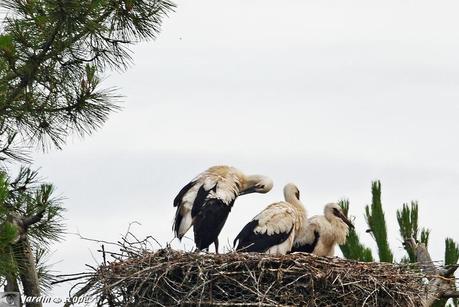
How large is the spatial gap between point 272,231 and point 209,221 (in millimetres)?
644

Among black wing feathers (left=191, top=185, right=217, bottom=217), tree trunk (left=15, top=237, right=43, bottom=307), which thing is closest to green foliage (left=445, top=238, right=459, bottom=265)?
black wing feathers (left=191, top=185, right=217, bottom=217)

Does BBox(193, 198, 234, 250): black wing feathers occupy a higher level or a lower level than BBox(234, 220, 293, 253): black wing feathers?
higher

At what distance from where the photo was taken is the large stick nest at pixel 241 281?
1161 cm

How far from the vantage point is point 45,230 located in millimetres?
12883

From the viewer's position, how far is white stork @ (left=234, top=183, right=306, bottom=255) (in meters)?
13.5

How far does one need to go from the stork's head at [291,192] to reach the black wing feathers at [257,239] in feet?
2.21

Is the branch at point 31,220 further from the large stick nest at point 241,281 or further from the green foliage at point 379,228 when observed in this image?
the green foliage at point 379,228

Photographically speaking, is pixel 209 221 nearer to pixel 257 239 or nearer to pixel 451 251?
pixel 257 239

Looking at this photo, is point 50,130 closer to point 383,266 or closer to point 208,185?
point 208,185

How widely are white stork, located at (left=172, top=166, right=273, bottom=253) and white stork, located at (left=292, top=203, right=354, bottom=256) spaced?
27.9 inches

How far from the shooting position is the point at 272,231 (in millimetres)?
13531

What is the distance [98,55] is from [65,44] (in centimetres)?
36

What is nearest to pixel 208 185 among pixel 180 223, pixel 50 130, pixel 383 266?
pixel 180 223

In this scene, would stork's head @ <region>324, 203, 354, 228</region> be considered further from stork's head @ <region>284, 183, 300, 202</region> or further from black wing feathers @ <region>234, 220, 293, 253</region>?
black wing feathers @ <region>234, 220, 293, 253</region>
